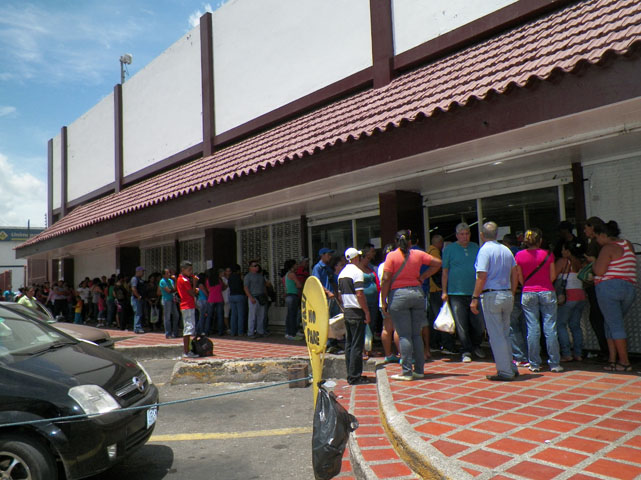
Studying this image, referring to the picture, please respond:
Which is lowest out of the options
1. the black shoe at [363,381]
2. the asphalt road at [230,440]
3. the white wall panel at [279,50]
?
the asphalt road at [230,440]

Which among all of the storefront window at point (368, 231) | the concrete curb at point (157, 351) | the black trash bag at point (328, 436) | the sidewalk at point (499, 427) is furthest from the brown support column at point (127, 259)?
the black trash bag at point (328, 436)

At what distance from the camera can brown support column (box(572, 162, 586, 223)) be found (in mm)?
6742

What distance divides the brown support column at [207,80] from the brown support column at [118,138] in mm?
5070

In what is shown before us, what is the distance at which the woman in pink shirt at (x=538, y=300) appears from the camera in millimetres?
5547

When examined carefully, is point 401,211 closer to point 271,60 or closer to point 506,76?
point 506,76

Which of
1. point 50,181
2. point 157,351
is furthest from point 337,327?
point 50,181

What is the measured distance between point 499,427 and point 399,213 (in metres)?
5.01

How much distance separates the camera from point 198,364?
7.17 m

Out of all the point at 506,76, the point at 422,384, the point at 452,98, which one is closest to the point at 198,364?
the point at 422,384

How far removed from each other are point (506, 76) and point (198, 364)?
18.1 feet

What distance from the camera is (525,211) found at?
24.7 feet

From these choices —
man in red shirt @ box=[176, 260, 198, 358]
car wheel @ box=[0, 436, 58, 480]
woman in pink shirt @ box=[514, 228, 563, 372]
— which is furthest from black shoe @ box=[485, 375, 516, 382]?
man in red shirt @ box=[176, 260, 198, 358]

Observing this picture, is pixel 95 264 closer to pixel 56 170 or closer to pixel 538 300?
pixel 56 170

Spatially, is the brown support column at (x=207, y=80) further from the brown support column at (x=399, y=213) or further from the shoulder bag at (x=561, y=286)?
the shoulder bag at (x=561, y=286)
